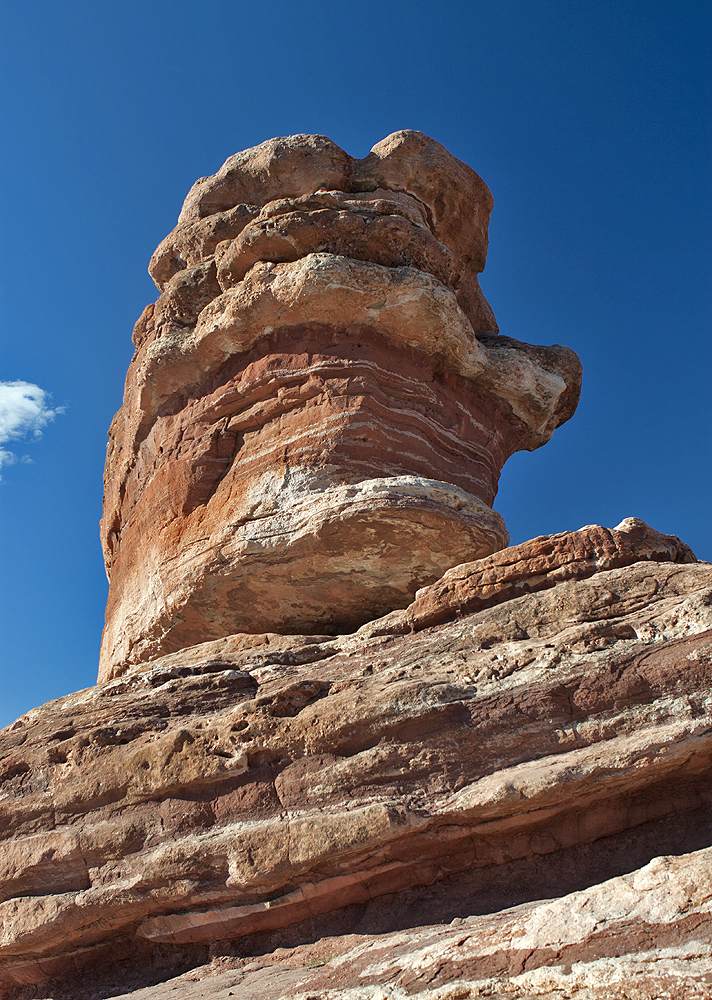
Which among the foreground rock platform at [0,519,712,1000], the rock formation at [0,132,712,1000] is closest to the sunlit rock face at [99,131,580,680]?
the rock formation at [0,132,712,1000]

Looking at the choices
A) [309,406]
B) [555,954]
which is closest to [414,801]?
[555,954]

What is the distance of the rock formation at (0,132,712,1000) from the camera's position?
4109mm

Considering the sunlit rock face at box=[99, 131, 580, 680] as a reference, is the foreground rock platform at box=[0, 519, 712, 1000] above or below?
below

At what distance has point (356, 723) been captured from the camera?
4801 millimetres

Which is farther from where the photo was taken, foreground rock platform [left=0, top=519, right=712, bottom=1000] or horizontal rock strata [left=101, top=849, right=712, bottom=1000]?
foreground rock platform [left=0, top=519, right=712, bottom=1000]

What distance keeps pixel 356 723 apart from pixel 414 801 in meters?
0.62

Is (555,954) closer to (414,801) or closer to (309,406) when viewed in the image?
(414,801)

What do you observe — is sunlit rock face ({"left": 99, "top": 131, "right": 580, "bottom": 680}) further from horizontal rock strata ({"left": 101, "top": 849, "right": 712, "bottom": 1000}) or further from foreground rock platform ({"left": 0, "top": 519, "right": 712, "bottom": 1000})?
horizontal rock strata ({"left": 101, "top": 849, "right": 712, "bottom": 1000})

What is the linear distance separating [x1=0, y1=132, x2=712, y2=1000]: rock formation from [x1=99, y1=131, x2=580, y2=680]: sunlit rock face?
4cm

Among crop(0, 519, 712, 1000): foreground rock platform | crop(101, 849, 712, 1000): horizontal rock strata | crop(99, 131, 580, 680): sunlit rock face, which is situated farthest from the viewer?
crop(99, 131, 580, 680): sunlit rock face

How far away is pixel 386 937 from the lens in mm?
4184

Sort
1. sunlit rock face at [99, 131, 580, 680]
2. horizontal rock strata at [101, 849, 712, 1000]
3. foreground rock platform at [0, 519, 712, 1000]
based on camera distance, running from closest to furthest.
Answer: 1. horizontal rock strata at [101, 849, 712, 1000]
2. foreground rock platform at [0, 519, 712, 1000]
3. sunlit rock face at [99, 131, 580, 680]

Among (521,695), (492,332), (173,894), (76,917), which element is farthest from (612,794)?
(492,332)

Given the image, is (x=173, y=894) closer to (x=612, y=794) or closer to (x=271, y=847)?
(x=271, y=847)
